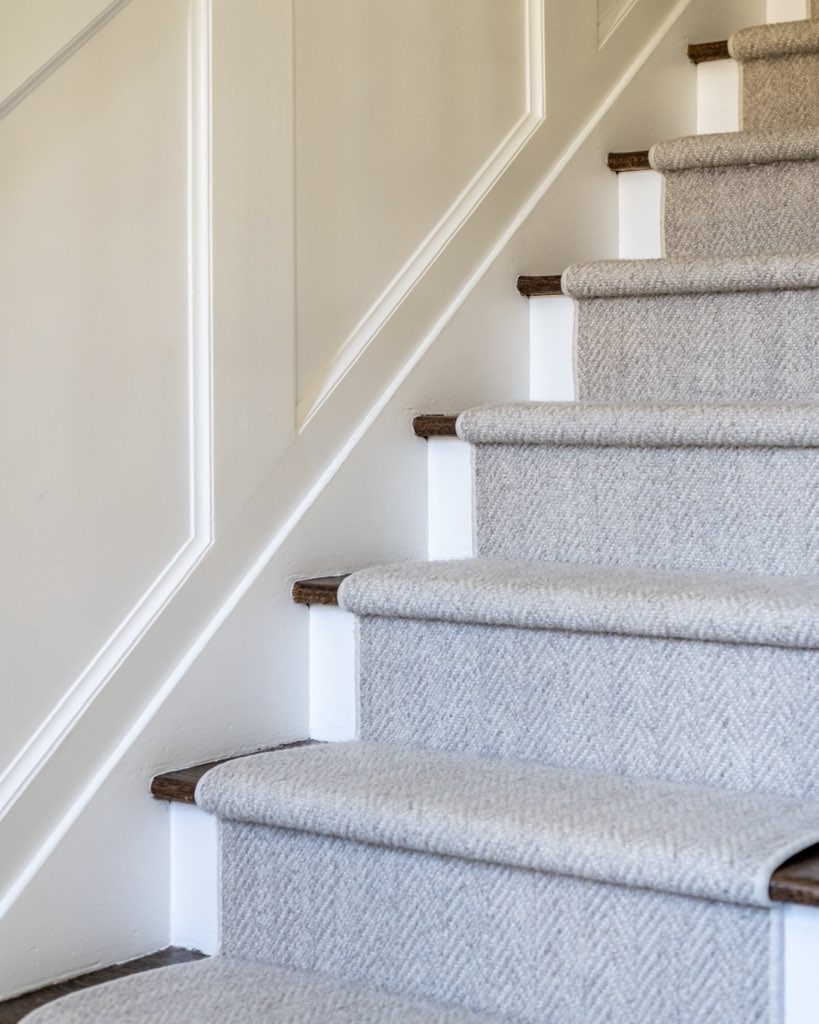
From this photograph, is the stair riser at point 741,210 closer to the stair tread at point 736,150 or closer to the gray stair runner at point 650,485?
the stair tread at point 736,150

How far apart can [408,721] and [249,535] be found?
269 millimetres

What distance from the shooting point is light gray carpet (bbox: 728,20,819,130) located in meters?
2.13

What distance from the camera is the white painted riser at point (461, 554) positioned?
98cm

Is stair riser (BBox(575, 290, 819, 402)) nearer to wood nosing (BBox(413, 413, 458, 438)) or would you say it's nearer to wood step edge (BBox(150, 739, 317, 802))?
wood nosing (BBox(413, 413, 458, 438))

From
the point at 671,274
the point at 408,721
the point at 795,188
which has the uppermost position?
the point at 795,188

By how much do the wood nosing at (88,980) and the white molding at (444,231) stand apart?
0.59m

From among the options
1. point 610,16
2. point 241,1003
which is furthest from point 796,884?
point 610,16

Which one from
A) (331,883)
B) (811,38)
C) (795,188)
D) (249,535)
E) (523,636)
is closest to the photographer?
(331,883)

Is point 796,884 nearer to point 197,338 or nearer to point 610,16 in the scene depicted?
point 197,338

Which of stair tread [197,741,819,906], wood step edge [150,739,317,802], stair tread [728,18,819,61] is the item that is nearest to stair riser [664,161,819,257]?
stair tread [728,18,819,61]

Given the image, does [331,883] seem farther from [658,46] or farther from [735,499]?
[658,46]

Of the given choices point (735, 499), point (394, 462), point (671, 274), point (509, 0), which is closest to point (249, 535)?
point (394, 462)

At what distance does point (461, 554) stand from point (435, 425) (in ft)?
0.54

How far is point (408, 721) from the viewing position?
141 cm
